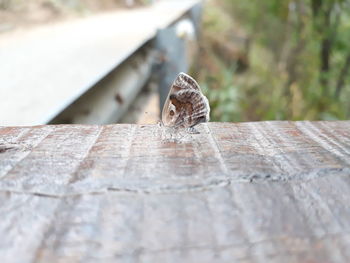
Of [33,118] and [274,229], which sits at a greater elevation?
[274,229]

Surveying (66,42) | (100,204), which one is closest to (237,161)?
(100,204)

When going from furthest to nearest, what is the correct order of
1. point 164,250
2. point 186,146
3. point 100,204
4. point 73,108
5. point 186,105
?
point 73,108 < point 186,105 < point 186,146 < point 100,204 < point 164,250

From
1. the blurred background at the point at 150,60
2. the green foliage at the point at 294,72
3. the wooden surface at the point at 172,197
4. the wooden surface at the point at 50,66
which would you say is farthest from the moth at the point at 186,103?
the green foliage at the point at 294,72

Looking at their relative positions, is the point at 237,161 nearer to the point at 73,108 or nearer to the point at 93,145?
the point at 93,145

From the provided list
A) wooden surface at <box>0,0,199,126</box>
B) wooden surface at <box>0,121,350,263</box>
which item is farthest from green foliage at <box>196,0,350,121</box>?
wooden surface at <box>0,121,350,263</box>

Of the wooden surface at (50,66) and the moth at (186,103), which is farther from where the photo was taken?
the wooden surface at (50,66)

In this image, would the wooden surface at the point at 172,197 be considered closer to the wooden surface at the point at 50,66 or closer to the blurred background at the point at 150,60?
the blurred background at the point at 150,60

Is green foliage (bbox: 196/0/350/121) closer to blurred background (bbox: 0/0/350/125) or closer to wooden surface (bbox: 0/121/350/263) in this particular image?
blurred background (bbox: 0/0/350/125)
